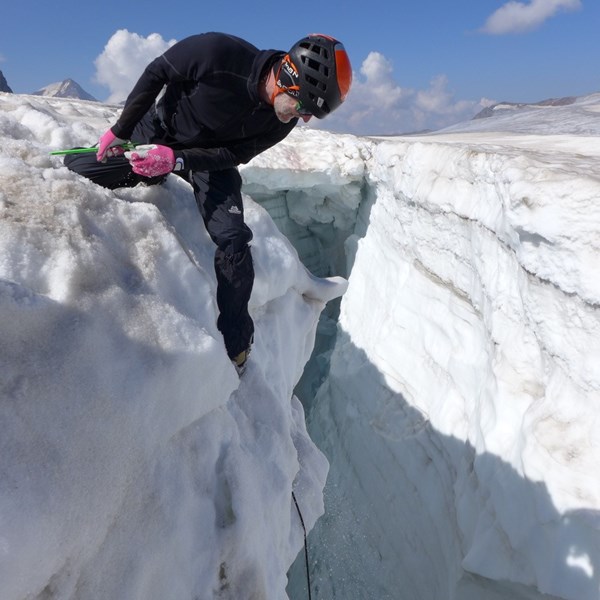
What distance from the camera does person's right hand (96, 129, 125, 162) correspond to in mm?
2021

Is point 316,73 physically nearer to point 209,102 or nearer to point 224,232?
point 209,102

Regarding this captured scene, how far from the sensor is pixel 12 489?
1046mm

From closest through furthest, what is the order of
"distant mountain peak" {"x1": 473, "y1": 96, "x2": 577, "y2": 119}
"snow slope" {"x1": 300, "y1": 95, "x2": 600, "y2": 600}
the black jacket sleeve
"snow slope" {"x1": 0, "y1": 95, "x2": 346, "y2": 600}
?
"snow slope" {"x1": 0, "y1": 95, "x2": 346, "y2": 600}, the black jacket sleeve, "snow slope" {"x1": 300, "y1": 95, "x2": 600, "y2": 600}, "distant mountain peak" {"x1": 473, "y1": 96, "x2": 577, "y2": 119}

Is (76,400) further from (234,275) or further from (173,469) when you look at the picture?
(234,275)

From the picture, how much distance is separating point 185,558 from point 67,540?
1.81ft

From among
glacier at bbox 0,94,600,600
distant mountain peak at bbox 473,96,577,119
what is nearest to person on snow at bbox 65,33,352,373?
glacier at bbox 0,94,600,600

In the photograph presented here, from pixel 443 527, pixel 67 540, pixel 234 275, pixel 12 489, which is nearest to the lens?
pixel 12 489

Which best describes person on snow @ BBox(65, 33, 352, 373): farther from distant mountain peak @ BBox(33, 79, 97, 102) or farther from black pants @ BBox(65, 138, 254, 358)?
distant mountain peak @ BBox(33, 79, 97, 102)

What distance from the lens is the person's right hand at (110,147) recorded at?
6.63 feet

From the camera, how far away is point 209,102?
80.4 inches

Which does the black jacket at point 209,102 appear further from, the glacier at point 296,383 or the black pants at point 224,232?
the glacier at point 296,383

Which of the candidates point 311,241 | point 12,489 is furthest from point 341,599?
point 311,241

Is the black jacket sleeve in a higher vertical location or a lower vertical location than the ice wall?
higher

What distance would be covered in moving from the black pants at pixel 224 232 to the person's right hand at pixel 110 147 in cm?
3
